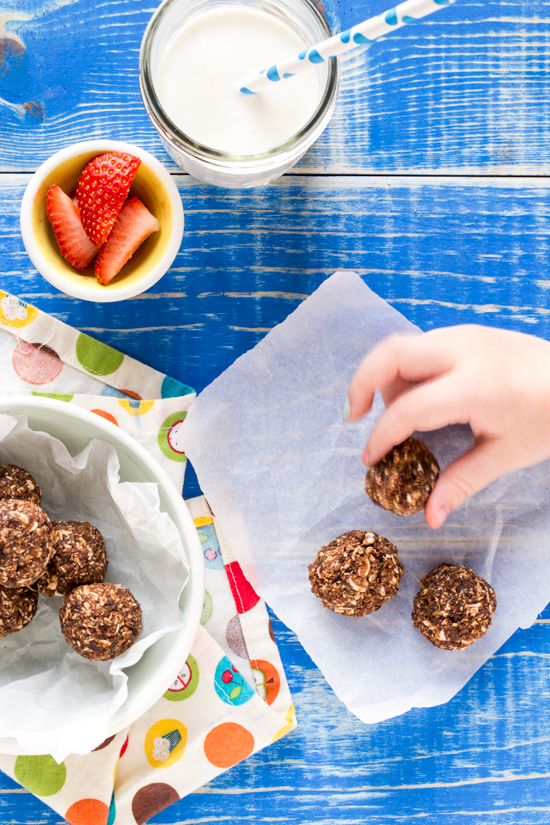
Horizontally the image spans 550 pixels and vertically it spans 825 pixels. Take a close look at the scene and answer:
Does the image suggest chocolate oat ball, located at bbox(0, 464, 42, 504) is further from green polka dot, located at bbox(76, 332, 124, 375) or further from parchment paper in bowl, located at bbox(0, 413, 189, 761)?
green polka dot, located at bbox(76, 332, 124, 375)

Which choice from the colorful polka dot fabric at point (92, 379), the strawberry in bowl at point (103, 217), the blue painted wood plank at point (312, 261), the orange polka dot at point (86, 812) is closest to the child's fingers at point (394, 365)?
the blue painted wood plank at point (312, 261)

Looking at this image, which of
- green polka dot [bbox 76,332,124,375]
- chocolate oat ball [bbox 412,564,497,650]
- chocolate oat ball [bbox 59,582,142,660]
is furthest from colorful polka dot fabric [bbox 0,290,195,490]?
chocolate oat ball [bbox 412,564,497,650]

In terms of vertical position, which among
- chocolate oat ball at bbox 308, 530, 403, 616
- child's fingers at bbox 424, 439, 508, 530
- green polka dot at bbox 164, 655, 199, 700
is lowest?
green polka dot at bbox 164, 655, 199, 700

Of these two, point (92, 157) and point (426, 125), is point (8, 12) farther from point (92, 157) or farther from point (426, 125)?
point (426, 125)

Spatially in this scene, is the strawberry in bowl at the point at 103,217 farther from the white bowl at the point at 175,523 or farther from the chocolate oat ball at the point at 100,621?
the chocolate oat ball at the point at 100,621

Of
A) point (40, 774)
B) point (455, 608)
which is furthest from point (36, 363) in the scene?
point (455, 608)

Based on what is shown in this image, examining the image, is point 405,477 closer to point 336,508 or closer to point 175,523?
point 336,508
